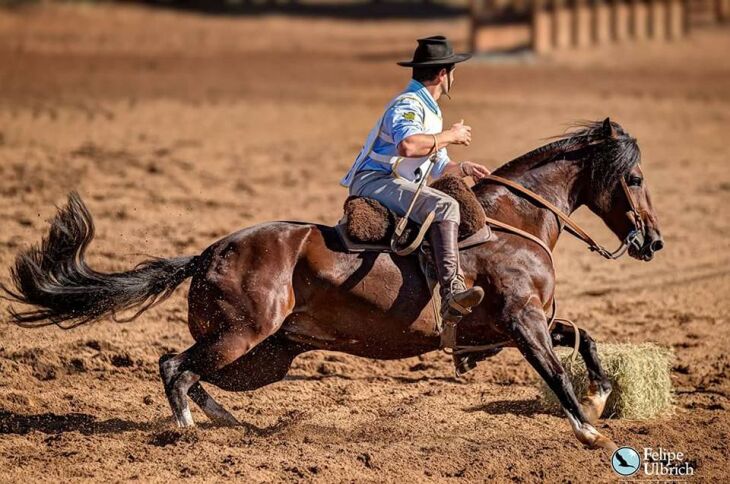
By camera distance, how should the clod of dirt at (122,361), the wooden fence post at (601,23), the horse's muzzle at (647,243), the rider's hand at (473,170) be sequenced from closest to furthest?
the horse's muzzle at (647,243), the rider's hand at (473,170), the clod of dirt at (122,361), the wooden fence post at (601,23)

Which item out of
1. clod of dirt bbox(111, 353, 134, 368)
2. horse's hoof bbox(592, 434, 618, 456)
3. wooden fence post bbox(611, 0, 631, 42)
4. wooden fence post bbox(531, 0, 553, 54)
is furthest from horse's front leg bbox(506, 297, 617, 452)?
wooden fence post bbox(611, 0, 631, 42)

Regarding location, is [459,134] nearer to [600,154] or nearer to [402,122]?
[402,122]

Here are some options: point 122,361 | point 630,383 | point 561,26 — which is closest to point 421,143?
point 630,383

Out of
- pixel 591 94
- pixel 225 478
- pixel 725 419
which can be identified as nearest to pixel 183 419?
pixel 225 478

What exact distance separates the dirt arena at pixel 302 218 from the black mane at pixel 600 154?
1.58 m

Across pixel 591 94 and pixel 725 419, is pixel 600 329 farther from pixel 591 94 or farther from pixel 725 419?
pixel 591 94

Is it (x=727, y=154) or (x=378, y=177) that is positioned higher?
(x=378, y=177)

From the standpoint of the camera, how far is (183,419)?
661cm

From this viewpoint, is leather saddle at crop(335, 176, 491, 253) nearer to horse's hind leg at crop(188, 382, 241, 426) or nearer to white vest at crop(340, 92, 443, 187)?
white vest at crop(340, 92, 443, 187)

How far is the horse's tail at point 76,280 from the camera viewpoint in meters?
6.95

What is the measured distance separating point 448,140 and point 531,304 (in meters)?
1.10

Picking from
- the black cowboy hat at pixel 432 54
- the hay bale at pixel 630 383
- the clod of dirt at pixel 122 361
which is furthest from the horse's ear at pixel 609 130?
the clod of dirt at pixel 122 361

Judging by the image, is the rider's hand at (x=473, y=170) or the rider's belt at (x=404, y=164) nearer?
the rider's belt at (x=404, y=164)

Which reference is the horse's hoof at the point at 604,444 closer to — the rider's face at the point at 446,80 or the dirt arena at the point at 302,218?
the dirt arena at the point at 302,218
